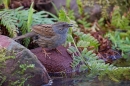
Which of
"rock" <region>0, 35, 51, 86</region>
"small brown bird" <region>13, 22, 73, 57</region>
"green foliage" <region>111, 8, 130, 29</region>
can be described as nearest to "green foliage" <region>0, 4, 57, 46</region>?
"small brown bird" <region>13, 22, 73, 57</region>

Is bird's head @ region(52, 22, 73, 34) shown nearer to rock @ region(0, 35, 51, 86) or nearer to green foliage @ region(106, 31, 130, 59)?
rock @ region(0, 35, 51, 86)

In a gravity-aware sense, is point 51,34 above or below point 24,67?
above

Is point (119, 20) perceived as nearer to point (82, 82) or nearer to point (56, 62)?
point (56, 62)

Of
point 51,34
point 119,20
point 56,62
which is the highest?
point 51,34

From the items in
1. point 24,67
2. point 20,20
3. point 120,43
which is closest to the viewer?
point 24,67

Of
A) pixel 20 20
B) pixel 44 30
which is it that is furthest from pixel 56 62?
pixel 20 20

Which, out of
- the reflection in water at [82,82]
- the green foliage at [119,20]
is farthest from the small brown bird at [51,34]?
the green foliage at [119,20]

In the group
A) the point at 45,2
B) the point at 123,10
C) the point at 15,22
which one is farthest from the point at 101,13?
the point at 15,22

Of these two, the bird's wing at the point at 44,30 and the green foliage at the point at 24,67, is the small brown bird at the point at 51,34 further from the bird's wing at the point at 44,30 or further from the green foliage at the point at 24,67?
the green foliage at the point at 24,67
